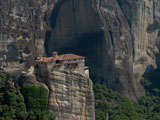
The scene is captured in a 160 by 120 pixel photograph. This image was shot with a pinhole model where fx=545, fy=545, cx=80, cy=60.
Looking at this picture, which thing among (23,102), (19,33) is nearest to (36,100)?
(23,102)

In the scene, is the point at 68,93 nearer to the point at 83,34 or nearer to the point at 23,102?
the point at 23,102

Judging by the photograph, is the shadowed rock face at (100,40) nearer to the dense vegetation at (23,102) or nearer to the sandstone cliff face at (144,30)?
the sandstone cliff face at (144,30)

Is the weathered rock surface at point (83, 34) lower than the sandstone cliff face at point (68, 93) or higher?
higher

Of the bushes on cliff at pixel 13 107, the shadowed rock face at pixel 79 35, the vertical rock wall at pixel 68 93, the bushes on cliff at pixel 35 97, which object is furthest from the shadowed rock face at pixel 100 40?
the bushes on cliff at pixel 13 107

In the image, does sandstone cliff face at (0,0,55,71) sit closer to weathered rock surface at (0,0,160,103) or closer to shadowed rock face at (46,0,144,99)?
weathered rock surface at (0,0,160,103)

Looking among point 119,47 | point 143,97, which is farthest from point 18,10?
point 143,97

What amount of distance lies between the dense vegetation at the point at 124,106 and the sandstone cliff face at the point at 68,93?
10052mm

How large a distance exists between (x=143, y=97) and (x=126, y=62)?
5.52m

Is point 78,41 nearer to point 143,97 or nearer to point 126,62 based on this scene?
point 126,62

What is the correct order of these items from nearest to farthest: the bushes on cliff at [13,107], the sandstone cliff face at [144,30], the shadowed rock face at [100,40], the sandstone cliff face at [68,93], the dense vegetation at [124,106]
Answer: the bushes on cliff at [13,107]
the sandstone cliff face at [68,93]
the dense vegetation at [124,106]
the shadowed rock face at [100,40]
the sandstone cliff face at [144,30]

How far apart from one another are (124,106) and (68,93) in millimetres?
17541

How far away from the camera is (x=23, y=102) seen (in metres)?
52.7

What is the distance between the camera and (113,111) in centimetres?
6812

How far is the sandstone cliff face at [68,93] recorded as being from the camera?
177 feet
